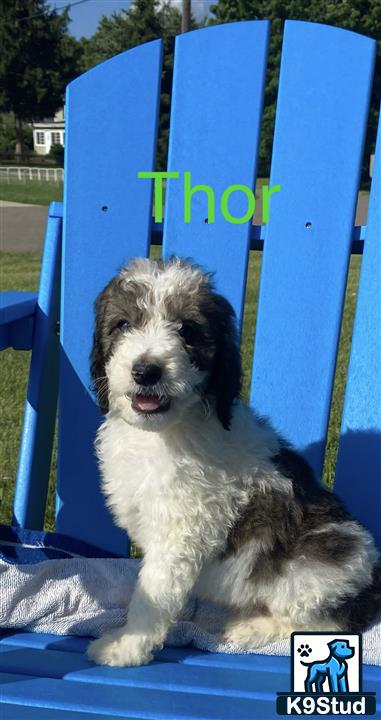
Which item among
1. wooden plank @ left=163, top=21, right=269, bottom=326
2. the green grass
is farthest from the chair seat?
the green grass

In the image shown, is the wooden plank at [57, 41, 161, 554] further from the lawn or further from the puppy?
the lawn

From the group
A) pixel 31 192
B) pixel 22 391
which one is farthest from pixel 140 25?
pixel 22 391

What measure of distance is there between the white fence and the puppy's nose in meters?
34.4

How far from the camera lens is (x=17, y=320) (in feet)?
9.29

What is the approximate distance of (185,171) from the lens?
115 inches

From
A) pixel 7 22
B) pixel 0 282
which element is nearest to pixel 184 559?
pixel 0 282

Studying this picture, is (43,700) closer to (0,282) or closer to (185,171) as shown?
(185,171)

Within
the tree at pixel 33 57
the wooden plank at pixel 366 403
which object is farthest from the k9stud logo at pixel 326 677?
the tree at pixel 33 57

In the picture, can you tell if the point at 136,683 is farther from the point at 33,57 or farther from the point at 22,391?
the point at 33,57

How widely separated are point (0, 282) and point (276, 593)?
24.8 feet

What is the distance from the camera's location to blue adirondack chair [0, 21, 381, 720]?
280cm

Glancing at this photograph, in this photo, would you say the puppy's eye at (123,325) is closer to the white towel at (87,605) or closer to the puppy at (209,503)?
the puppy at (209,503)

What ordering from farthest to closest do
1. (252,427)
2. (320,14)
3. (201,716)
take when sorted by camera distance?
(320,14)
(252,427)
(201,716)

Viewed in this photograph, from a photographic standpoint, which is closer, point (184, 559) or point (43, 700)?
point (43, 700)
